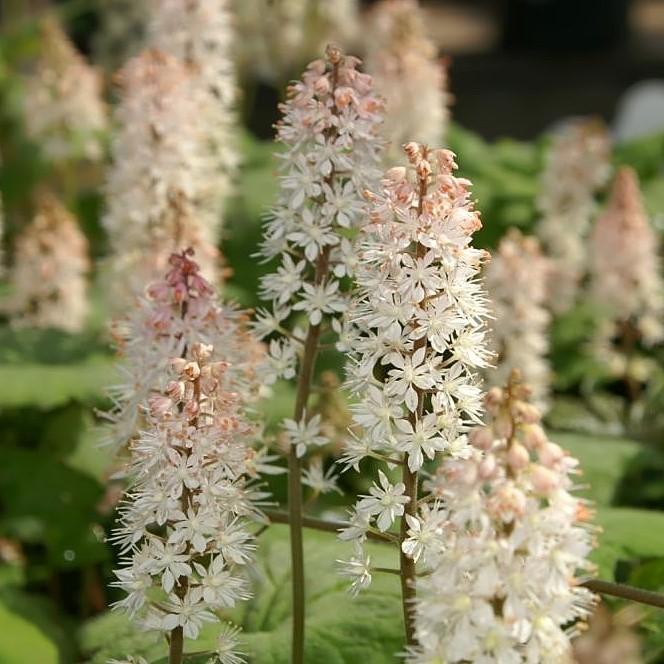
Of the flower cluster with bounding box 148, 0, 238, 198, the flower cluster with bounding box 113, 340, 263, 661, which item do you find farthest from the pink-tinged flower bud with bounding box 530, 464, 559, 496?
the flower cluster with bounding box 148, 0, 238, 198

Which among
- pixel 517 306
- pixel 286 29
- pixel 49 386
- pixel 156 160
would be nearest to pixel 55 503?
pixel 49 386

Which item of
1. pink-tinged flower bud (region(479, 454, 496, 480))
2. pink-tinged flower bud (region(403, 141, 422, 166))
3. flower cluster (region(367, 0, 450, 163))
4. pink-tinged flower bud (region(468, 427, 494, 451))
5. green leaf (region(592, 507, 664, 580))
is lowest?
green leaf (region(592, 507, 664, 580))

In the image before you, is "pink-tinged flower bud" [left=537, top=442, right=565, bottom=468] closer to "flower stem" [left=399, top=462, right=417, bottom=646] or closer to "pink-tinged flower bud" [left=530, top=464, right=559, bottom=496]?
"pink-tinged flower bud" [left=530, top=464, right=559, bottom=496]

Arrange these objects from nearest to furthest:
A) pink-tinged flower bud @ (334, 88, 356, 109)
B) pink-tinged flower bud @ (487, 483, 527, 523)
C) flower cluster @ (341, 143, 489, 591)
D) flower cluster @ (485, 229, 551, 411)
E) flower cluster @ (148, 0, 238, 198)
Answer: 1. pink-tinged flower bud @ (487, 483, 527, 523)
2. flower cluster @ (341, 143, 489, 591)
3. pink-tinged flower bud @ (334, 88, 356, 109)
4. flower cluster @ (485, 229, 551, 411)
5. flower cluster @ (148, 0, 238, 198)

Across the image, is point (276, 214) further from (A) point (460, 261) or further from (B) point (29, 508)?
(B) point (29, 508)

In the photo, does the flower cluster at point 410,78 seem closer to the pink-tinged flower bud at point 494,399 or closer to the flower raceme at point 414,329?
the flower raceme at point 414,329

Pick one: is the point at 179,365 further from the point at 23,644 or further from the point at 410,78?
the point at 410,78
